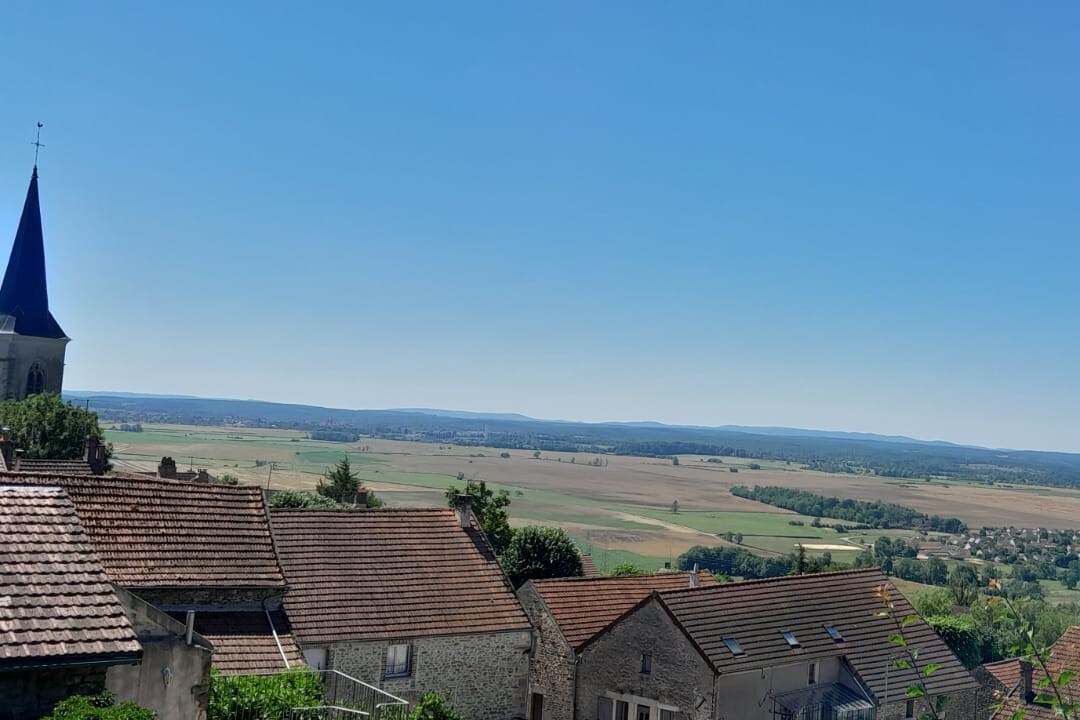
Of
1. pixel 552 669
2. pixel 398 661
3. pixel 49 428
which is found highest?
pixel 49 428

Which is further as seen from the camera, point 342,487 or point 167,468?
point 342,487

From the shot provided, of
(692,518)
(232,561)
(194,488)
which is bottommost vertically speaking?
(692,518)

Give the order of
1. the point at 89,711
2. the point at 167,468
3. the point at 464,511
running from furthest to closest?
1. the point at 167,468
2. the point at 464,511
3. the point at 89,711

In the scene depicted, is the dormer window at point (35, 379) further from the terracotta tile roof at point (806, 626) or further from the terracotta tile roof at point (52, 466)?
the terracotta tile roof at point (806, 626)

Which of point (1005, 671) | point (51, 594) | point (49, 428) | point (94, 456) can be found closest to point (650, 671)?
point (51, 594)

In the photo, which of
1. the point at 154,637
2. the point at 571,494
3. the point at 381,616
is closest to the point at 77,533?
the point at 154,637

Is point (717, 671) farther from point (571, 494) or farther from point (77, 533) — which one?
point (571, 494)

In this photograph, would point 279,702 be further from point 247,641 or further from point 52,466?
point 52,466
